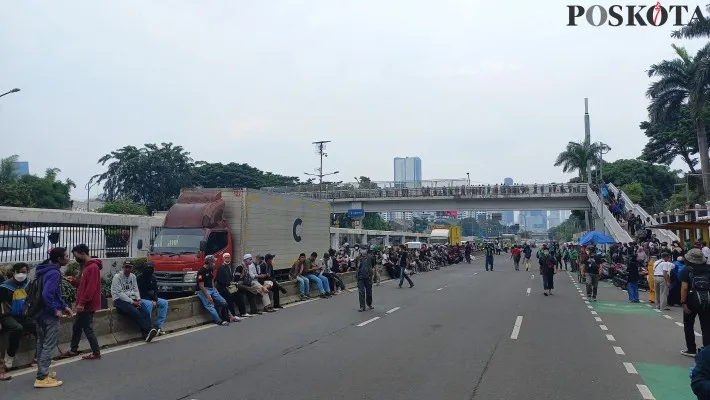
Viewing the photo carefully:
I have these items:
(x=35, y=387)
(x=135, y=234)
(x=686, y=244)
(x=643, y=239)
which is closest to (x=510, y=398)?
(x=35, y=387)

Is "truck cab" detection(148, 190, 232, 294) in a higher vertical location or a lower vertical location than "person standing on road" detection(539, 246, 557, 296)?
higher

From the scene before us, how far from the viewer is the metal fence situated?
1742cm

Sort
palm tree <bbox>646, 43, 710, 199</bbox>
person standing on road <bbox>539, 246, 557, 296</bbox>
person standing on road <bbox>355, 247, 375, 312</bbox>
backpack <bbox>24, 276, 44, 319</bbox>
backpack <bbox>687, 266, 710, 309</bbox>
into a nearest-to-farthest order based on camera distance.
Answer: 1. backpack <bbox>24, 276, 44, 319</bbox>
2. backpack <bbox>687, 266, 710, 309</bbox>
3. person standing on road <bbox>355, 247, 375, 312</bbox>
4. person standing on road <bbox>539, 246, 557, 296</bbox>
5. palm tree <bbox>646, 43, 710, 199</bbox>

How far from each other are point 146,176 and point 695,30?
190 ft

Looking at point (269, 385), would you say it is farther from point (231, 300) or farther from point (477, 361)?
point (231, 300)

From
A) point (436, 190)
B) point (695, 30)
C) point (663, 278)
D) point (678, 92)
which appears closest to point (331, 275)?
point (663, 278)

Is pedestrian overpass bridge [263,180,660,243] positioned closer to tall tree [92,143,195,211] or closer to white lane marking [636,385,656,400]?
tall tree [92,143,195,211]

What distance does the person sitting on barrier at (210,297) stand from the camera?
13.5 m

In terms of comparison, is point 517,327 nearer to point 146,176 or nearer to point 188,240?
point 188,240

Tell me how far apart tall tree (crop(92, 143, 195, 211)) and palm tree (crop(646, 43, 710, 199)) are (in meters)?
51.8

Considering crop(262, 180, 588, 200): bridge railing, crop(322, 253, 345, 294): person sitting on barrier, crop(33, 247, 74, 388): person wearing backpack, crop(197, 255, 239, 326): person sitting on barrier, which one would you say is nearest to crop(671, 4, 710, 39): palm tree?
crop(262, 180, 588, 200): bridge railing

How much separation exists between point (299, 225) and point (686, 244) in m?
17.2

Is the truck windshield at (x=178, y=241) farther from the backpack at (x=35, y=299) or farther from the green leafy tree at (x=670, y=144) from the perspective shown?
the green leafy tree at (x=670, y=144)

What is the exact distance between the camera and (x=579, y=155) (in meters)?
55.6
